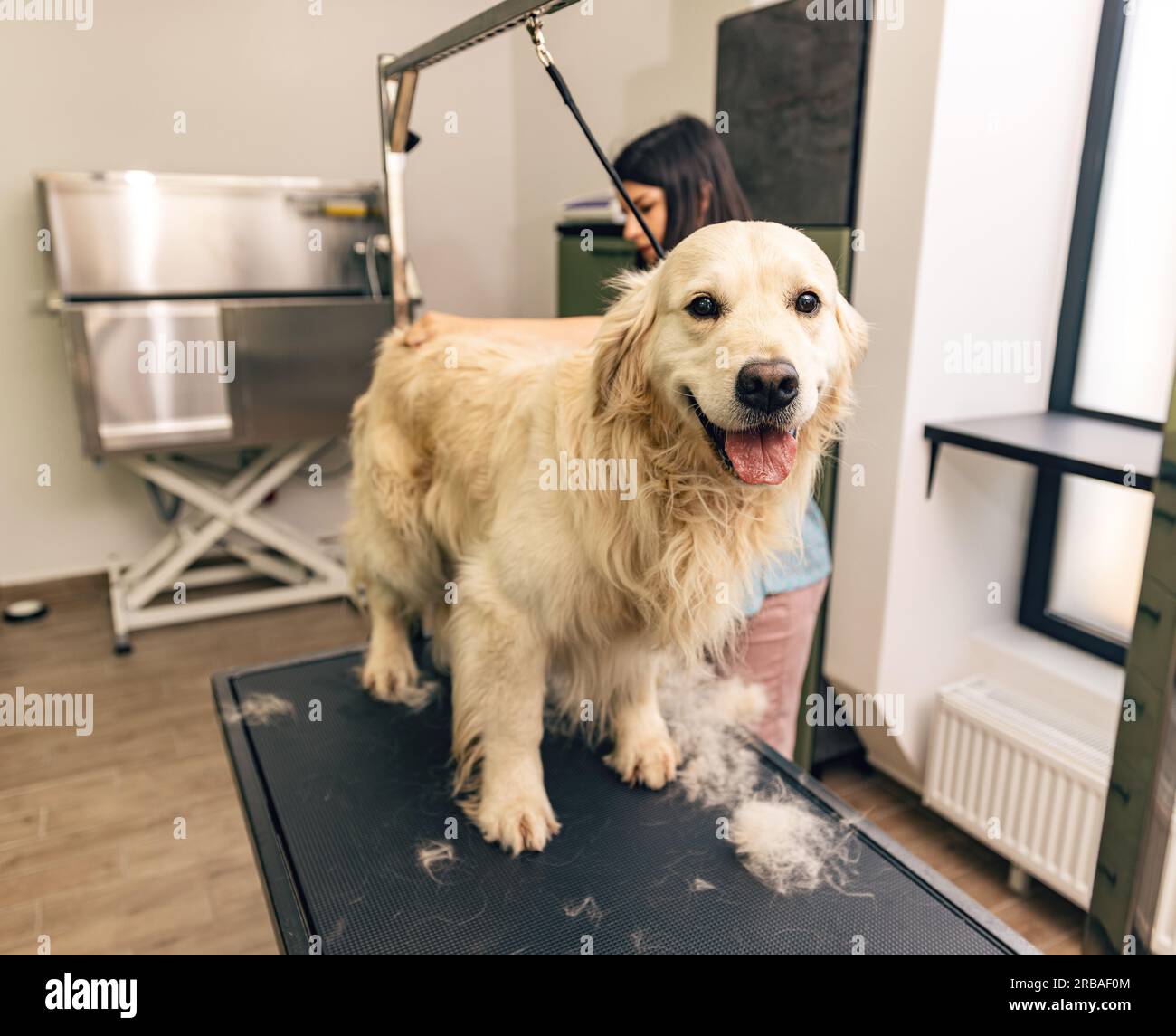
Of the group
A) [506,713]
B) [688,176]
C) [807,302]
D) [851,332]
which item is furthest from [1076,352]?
[506,713]

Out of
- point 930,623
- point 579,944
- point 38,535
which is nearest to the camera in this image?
point 579,944

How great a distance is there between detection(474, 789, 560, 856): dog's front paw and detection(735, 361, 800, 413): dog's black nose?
2.35 ft

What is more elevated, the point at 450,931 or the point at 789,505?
the point at 789,505

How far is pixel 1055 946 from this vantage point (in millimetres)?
2197

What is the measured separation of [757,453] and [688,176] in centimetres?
108

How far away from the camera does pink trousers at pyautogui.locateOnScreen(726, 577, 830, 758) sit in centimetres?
179

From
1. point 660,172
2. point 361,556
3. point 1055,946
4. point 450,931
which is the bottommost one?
point 1055,946

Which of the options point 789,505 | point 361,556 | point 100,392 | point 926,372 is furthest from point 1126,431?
point 100,392

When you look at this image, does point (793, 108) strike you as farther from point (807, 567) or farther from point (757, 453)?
point (757, 453)

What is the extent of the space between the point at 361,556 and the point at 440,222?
297 centimetres

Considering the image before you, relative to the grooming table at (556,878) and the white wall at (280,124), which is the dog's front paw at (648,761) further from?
the white wall at (280,124)

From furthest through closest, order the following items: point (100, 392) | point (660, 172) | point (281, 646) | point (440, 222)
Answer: point (440, 222)
point (281, 646)
point (100, 392)
point (660, 172)

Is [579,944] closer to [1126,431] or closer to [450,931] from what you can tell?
[450,931]

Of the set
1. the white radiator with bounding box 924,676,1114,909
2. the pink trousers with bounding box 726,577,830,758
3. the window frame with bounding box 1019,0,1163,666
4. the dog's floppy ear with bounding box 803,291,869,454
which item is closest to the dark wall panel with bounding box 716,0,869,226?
the window frame with bounding box 1019,0,1163,666
